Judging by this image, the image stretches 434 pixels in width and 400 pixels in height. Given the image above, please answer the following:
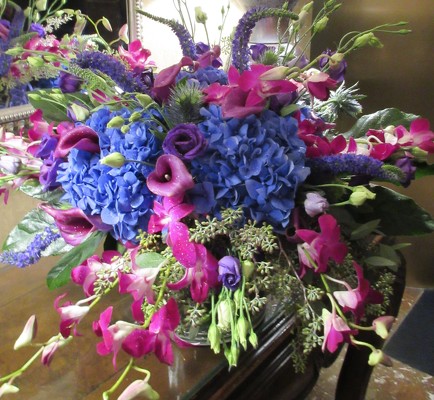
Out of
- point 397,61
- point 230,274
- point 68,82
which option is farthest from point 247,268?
point 397,61

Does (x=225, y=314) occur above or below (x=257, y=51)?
below

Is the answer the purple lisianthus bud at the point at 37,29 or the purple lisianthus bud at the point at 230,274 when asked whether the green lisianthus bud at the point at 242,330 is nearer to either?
the purple lisianthus bud at the point at 230,274

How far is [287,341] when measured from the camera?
88 centimetres

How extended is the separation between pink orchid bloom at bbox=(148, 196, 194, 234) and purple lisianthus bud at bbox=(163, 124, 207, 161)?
0.16 feet

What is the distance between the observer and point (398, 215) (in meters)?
0.65

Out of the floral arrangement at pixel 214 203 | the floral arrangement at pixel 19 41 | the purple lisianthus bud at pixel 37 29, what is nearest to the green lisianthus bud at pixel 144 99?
the floral arrangement at pixel 214 203

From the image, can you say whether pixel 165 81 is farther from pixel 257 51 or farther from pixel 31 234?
pixel 31 234

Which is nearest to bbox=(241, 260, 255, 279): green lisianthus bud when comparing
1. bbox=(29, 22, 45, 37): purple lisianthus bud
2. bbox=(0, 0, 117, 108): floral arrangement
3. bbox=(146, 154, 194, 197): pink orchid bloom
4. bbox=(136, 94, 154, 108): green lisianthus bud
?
bbox=(146, 154, 194, 197): pink orchid bloom

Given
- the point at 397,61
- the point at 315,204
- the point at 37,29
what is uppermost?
the point at 37,29

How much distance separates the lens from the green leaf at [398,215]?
635mm

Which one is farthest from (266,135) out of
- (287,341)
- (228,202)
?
(287,341)

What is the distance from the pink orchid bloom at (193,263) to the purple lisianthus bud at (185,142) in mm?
79

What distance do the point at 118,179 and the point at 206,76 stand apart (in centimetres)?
18

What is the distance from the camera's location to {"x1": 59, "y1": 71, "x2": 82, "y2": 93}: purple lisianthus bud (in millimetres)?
626
